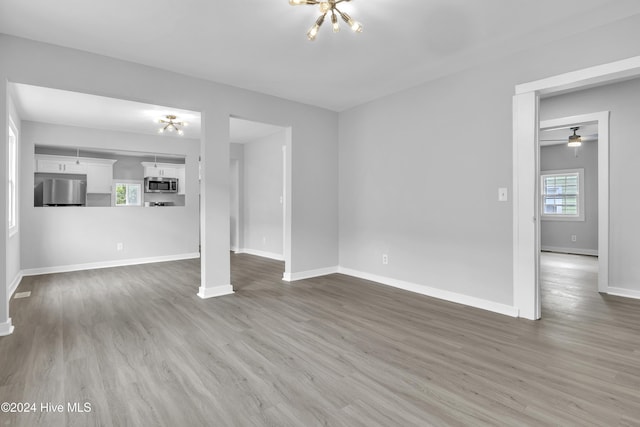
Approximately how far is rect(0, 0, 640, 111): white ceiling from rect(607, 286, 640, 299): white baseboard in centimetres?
318

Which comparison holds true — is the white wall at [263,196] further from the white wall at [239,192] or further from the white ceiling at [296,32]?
the white ceiling at [296,32]

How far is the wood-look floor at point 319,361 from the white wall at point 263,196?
9.92 ft

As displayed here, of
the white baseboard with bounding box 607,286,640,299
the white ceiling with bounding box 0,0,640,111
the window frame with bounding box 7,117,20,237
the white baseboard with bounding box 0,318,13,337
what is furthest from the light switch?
the window frame with bounding box 7,117,20,237

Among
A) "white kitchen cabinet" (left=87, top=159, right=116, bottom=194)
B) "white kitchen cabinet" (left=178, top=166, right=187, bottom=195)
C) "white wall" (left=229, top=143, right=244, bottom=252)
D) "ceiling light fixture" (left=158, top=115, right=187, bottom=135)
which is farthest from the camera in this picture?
"white wall" (left=229, top=143, right=244, bottom=252)

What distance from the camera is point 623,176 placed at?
4.12m

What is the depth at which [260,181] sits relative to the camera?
745cm

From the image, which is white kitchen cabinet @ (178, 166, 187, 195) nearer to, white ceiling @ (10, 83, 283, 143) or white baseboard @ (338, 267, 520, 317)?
white ceiling @ (10, 83, 283, 143)

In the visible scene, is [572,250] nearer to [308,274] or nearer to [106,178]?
[308,274]

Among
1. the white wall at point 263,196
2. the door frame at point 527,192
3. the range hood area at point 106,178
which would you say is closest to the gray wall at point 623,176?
the door frame at point 527,192

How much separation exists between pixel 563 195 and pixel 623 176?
14.5 ft

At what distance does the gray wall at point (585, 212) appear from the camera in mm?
7434

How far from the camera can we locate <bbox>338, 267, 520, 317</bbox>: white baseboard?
3.36m

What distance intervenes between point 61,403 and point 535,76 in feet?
14.6

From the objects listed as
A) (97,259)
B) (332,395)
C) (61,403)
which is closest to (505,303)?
(332,395)
